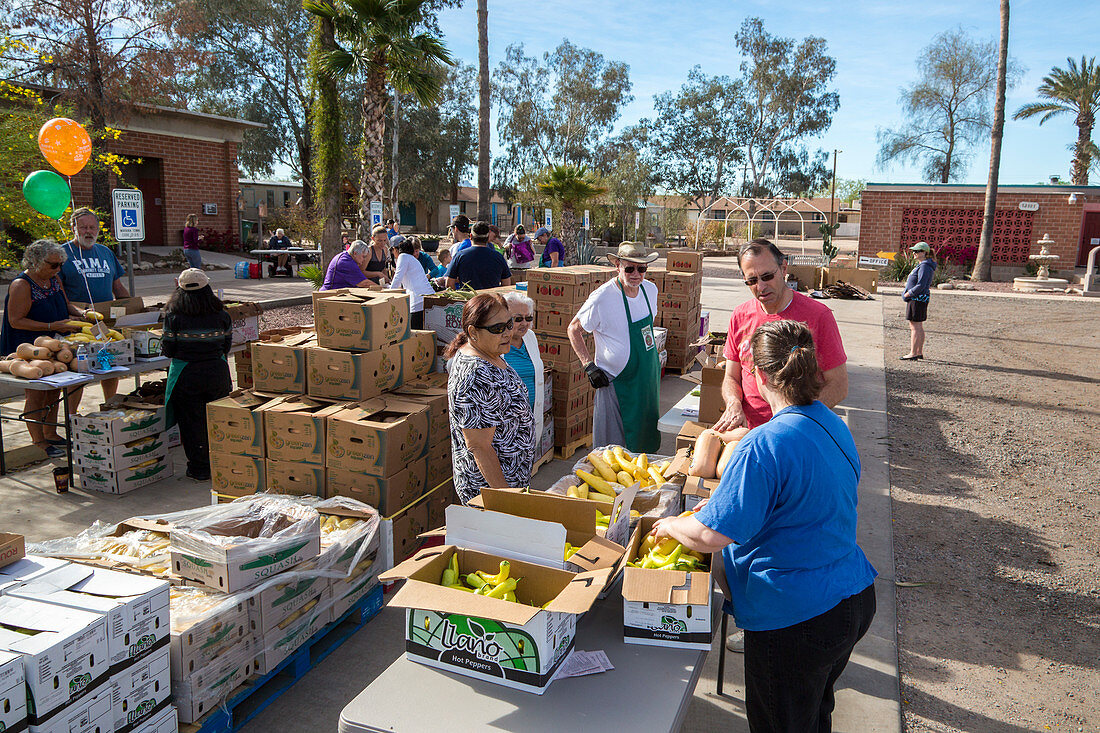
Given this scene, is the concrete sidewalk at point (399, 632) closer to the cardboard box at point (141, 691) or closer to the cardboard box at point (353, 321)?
the cardboard box at point (141, 691)

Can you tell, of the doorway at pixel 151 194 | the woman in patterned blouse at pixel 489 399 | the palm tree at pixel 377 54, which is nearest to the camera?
the woman in patterned blouse at pixel 489 399

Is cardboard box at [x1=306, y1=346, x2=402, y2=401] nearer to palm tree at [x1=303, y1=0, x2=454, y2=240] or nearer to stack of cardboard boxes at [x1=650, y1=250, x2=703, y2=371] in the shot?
stack of cardboard boxes at [x1=650, y1=250, x2=703, y2=371]

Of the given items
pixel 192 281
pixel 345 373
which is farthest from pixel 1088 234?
pixel 192 281

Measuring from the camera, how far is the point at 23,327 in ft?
19.6

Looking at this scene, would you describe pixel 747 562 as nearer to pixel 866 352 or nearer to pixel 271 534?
pixel 271 534

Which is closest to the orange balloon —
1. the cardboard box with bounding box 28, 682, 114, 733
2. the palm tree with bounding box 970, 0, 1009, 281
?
the cardboard box with bounding box 28, 682, 114, 733

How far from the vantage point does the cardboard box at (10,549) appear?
104 inches

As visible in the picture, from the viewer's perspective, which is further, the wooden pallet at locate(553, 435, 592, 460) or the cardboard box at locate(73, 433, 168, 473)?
the wooden pallet at locate(553, 435, 592, 460)

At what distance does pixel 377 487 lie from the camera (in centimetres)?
419

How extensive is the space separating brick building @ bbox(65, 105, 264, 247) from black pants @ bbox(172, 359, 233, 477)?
19.4 metres

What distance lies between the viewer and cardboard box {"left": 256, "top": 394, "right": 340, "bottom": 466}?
170 inches

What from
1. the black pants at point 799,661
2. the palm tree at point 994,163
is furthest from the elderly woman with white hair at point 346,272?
the palm tree at point 994,163

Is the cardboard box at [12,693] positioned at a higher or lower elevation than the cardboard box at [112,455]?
higher

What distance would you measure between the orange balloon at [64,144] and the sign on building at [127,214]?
485 millimetres
